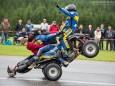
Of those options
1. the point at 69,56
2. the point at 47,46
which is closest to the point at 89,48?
the point at 69,56

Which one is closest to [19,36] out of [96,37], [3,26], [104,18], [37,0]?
[3,26]

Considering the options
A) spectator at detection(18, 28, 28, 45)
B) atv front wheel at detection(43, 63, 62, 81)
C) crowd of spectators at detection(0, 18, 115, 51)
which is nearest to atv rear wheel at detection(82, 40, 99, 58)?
atv front wheel at detection(43, 63, 62, 81)

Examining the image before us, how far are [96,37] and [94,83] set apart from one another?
52.1 feet

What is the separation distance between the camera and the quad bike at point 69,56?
12.7 metres

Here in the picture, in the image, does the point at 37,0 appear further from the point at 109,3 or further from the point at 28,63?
the point at 28,63

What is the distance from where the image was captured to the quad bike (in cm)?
1268

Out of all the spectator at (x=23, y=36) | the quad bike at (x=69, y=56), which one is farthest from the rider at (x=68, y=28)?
the spectator at (x=23, y=36)

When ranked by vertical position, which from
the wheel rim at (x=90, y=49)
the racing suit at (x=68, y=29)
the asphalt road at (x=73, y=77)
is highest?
the racing suit at (x=68, y=29)

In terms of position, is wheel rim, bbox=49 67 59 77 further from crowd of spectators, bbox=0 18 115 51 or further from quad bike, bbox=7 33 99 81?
crowd of spectators, bbox=0 18 115 51

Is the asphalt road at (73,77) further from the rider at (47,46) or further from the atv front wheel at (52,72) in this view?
the rider at (47,46)

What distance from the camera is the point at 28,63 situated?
12.7 meters

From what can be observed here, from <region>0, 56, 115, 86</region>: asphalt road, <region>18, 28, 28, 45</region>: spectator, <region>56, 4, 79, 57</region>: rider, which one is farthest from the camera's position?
<region>18, 28, 28, 45</region>: spectator

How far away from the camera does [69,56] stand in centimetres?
1295

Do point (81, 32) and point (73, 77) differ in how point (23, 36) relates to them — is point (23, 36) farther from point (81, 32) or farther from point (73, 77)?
point (73, 77)
